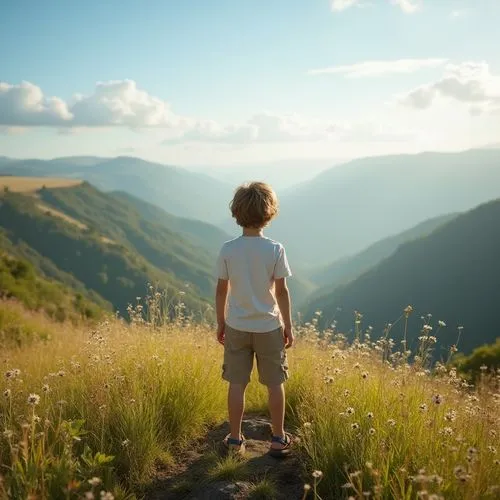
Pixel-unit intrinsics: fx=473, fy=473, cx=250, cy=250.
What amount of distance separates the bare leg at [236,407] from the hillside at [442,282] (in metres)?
95.3

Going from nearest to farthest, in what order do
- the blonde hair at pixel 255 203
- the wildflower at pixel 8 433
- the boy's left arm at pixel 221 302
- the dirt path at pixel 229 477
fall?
the wildflower at pixel 8 433 → the dirt path at pixel 229 477 → the blonde hair at pixel 255 203 → the boy's left arm at pixel 221 302

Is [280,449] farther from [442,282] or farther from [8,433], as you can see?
[442,282]

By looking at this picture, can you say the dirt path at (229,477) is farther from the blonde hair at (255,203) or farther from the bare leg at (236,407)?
the blonde hair at (255,203)

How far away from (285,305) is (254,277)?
363mm

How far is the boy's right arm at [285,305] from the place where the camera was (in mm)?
4016

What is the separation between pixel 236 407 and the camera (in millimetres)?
4043

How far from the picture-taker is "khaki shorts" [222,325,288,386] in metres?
3.97

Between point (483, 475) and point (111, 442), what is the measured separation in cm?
257

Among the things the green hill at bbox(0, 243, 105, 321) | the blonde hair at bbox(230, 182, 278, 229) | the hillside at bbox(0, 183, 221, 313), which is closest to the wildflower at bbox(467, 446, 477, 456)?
the blonde hair at bbox(230, 182, 278, 229)

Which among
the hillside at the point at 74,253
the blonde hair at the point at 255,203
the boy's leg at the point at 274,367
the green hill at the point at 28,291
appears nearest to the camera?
the blonde hair at the point at 255,203

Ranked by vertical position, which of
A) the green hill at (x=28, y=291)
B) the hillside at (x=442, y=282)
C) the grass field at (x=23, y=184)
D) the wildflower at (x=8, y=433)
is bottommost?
the hillside at (x=442, y=282)

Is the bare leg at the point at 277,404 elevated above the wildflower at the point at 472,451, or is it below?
below

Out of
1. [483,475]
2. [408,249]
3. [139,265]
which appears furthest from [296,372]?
[408,249]

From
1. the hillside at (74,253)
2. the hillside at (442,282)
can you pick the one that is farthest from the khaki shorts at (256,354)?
the hillside at (74,253)
